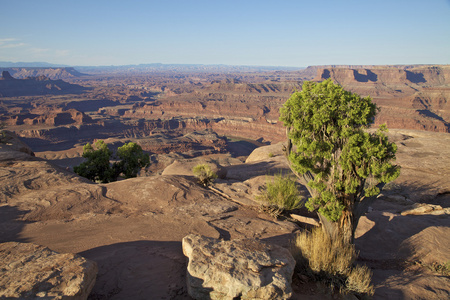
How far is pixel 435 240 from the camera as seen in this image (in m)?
8.19

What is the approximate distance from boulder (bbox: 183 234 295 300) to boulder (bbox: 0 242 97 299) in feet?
5.43

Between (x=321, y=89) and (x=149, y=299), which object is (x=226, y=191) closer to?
(x=321, y=89)

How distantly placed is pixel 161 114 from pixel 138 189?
99.6 meters

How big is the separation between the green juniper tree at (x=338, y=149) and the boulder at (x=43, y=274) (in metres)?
4.83

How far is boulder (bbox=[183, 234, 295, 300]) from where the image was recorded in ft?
13.9

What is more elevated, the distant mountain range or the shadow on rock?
the distant mountain range

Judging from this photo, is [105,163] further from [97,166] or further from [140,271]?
[140,271]

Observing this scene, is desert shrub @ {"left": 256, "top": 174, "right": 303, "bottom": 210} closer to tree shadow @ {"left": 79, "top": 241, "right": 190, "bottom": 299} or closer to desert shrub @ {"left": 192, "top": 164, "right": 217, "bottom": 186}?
desert shrub @ {"left": 192, "top": 164, "right": 217, "bottom": 186}

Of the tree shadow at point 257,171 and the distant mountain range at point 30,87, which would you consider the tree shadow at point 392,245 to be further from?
the distant mountain range at point 30,87

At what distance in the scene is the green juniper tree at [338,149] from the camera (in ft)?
19.8

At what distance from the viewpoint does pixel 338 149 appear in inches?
256

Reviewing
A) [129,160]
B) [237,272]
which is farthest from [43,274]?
[129,160]

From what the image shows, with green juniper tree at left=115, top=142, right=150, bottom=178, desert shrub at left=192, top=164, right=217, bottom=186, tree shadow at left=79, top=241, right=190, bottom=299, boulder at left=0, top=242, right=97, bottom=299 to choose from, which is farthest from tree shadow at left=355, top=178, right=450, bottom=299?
green juniper tree at left=115, top=142, right=150, bottom=178

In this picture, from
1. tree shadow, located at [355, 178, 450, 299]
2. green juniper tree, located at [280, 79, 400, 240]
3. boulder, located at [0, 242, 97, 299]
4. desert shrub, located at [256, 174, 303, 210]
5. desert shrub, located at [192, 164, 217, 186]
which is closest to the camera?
boulder, located at [0, 242, 97, 299]
